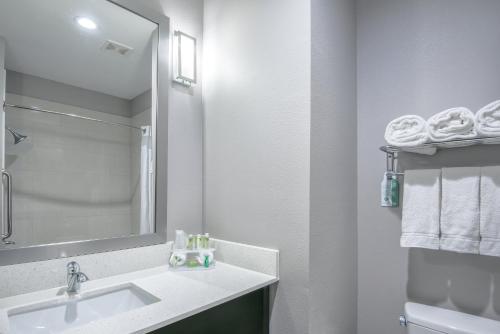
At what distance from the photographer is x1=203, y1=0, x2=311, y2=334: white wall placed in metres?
1.26

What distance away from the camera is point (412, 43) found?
4.72 ft

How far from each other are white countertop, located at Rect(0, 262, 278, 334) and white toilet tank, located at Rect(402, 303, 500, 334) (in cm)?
62

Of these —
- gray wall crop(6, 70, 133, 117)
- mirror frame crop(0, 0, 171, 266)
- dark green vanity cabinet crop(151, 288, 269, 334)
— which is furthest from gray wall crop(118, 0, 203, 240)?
dark green vanity cabinet crop(151, 288, 269, 334)

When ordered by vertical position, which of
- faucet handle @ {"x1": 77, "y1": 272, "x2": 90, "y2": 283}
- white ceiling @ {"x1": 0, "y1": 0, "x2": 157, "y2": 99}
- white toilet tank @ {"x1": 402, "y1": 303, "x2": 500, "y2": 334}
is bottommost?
white toilet tank @ {"x1": 402, "y1": 303, "x2": 500, "y2": 334}

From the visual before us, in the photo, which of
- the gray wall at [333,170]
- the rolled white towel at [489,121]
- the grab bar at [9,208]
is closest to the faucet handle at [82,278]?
the grab bar at [9,208]

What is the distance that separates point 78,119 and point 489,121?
168 centimetres

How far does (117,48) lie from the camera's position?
1403mm

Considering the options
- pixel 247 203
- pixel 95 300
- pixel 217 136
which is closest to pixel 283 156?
pixel 247 203

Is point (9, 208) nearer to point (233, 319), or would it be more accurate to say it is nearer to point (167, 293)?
point (167, 293)

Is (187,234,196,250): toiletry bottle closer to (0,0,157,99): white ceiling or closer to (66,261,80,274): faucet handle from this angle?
(66,261,80,274): faucet handle

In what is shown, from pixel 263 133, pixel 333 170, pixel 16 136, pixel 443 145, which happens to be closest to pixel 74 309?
pixel 16 136

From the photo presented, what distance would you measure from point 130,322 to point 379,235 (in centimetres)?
124

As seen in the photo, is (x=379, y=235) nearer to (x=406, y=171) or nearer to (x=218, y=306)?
(x=406, y=171)

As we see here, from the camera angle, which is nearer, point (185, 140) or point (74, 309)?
point (74, 309)
